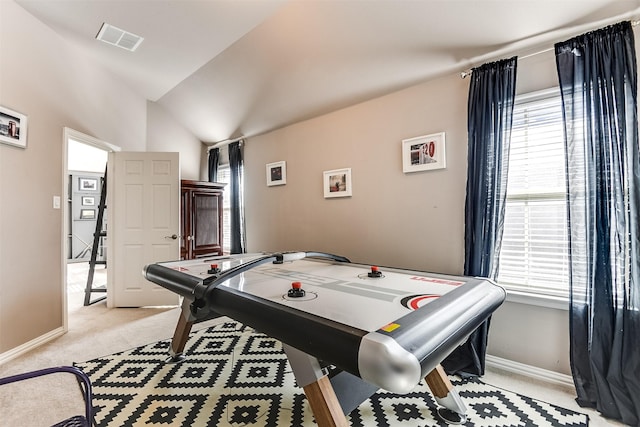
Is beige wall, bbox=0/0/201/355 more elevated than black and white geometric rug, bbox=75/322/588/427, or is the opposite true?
beige wall, bbox=0/0/201/355

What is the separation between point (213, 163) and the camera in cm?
486

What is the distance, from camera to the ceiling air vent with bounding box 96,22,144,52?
9.01ft

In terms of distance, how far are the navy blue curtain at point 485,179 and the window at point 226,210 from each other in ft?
11.4

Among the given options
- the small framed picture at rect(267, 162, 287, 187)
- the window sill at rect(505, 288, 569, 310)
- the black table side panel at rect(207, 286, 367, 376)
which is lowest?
the window sill at rect(505, 288, 569, 310)

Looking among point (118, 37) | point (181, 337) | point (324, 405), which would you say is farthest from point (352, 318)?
point (118, 37)

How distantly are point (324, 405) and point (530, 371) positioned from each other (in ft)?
5.57

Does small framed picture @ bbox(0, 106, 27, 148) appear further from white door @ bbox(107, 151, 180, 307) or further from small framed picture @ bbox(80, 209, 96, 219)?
small framed picture @ bbox(80, 209, 96, 219)

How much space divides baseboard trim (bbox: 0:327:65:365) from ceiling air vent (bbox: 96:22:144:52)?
2.78 m

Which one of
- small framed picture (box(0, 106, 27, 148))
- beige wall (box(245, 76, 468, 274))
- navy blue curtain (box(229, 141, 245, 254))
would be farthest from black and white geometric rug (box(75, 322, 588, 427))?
navy blue curtain (box(229, 141, 245, 254))

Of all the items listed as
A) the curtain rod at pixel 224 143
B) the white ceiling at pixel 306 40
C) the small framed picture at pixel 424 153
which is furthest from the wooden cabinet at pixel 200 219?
the small framed picture at pixel 424 153

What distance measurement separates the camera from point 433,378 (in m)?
1.65

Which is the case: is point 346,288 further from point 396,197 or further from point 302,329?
point 396,197

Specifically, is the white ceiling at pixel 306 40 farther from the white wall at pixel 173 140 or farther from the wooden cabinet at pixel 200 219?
the wooden cabinet at pixel 200 219

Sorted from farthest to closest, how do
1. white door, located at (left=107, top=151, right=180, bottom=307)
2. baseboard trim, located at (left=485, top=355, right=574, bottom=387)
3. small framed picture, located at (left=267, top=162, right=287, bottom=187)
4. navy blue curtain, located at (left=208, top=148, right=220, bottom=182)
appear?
navy blue curtain, located at (left=208, top=148, right=220, bottom=182), small framed picture, located at (left=267, top=162, right=287, bottom=187), white door, located at (left=107, top=151, right=180, bottom=307), baseboard trim, located at (left=485, top=355, right=574, bottom=387)
